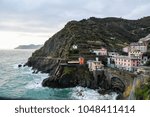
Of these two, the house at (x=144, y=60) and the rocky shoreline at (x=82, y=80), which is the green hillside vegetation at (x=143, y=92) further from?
the house at (x=144, y=60)

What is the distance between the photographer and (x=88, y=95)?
148ft

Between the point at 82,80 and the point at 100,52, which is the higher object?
the point at 100,52

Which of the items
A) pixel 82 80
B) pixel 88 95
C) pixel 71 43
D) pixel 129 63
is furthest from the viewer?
pixel 71 43

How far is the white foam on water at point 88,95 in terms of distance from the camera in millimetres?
42612

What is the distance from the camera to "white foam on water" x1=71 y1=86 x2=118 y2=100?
140 feet

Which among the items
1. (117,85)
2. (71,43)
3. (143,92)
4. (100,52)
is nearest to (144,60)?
(117,85)

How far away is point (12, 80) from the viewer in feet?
213

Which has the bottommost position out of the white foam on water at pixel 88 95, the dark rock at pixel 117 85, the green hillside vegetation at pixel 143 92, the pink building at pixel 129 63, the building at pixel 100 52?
the white foam on water at pixel 88 95

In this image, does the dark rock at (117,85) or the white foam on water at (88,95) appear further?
the dark rock at (117,85)

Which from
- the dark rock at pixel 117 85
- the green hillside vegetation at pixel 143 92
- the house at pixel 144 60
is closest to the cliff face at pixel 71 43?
the house at pixel 144 60

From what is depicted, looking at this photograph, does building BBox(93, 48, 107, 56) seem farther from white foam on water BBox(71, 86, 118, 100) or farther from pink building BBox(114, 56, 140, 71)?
white foam on water BBox(71, 86, 118, 100)

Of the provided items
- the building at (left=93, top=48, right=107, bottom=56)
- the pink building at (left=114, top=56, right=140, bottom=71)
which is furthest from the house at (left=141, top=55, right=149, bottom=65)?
the building at (left=93, top=48, right=107, bottom=56)

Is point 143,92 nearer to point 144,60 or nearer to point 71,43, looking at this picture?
point 144,60

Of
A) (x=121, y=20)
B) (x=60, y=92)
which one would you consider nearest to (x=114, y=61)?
(x=60, y=92)
